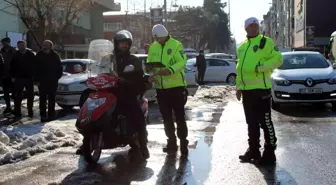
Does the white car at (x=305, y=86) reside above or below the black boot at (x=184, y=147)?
above

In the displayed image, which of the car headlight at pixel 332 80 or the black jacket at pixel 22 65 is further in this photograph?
the car headlight at pixel 332 80

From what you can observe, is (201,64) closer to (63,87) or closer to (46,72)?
(63,87)

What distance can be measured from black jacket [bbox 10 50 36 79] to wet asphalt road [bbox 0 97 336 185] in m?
3.83

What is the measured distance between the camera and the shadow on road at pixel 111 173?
18.2ft

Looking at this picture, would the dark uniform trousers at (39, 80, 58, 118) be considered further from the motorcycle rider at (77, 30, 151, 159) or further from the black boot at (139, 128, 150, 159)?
the black boot at (139, 128, 150, 159)

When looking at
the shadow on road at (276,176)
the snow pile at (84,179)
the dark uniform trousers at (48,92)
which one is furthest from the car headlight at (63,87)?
the shadow on road at (276,176)

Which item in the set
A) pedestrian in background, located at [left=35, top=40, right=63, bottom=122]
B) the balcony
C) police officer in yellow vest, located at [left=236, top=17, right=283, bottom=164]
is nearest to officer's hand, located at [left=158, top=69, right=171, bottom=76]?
police officer in yellow vest, located at [left=236, top=17, right=283, bottom=164]

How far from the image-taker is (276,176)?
18.4 ft

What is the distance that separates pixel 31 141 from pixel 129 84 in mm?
2058

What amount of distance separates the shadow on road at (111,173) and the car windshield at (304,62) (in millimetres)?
7282

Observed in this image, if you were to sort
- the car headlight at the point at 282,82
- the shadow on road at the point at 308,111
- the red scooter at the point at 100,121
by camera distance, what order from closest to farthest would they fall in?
1. the red scooter at the point at 100,121
2. the shadow on road at the point at 308,111
3. the car headlight at the point at 282,82

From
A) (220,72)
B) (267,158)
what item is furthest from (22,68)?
(220,72)

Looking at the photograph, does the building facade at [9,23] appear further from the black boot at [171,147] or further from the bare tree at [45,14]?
the black boot at [171,147]

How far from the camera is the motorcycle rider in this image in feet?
21.2
